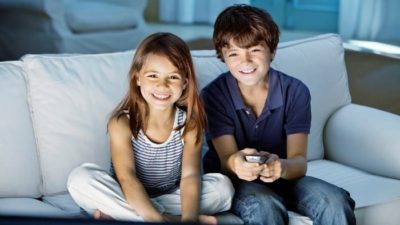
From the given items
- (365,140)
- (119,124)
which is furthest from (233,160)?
(365,140)

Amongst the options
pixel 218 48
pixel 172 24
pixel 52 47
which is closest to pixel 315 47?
pixel 218 48

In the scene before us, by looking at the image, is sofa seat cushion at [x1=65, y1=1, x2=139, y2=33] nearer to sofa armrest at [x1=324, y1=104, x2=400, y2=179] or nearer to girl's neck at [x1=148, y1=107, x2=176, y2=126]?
sofa armrest at [x1=324, y1=104, x2=400, y2=179]

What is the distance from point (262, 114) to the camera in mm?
1889

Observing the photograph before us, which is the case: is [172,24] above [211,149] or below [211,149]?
below

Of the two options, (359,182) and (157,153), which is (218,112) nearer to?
(157,153)

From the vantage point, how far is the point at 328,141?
2.35m

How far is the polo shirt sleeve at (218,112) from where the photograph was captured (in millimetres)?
1868

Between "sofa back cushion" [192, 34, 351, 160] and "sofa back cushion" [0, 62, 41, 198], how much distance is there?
573 millimetres

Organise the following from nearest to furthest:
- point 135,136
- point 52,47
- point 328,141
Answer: point 135,136 < point 328,141 < point 52,47

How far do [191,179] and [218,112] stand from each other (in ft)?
0.71

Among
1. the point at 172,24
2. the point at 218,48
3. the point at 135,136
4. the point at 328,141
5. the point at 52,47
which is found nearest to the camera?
the point at 135,136

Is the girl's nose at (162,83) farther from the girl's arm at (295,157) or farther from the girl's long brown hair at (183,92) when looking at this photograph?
the girl's arm at (295,157)

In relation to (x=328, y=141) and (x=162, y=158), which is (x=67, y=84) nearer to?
(x=162, y=158)

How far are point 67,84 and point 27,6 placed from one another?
7.97 ft
